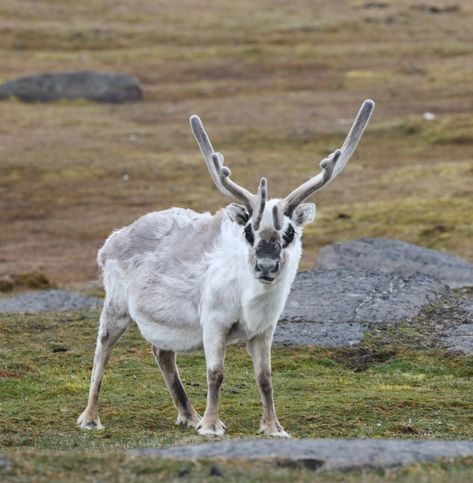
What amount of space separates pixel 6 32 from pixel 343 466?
81.5 meters

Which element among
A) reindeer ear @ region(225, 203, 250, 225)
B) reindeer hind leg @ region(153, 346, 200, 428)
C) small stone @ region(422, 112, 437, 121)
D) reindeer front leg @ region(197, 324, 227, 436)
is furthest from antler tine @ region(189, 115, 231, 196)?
small stone @ region(422, 112, 437, 121)

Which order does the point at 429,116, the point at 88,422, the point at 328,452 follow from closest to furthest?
the point at 328,452 < the point at 88,422 < the point at 429,116

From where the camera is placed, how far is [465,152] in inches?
2077

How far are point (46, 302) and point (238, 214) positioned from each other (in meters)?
12.2

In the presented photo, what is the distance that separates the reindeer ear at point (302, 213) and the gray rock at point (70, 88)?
5236cm

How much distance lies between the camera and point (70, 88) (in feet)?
218

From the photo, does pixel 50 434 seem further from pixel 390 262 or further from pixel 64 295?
pixel 390 262

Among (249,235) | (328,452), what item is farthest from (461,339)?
(328,452)

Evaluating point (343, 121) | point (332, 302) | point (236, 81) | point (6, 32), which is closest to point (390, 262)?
point (332, 302)

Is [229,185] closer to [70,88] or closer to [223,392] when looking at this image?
[223,392]

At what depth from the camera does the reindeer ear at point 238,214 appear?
14.7 metres

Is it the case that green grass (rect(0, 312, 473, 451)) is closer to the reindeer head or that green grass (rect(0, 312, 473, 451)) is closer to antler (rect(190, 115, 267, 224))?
the reindeer head

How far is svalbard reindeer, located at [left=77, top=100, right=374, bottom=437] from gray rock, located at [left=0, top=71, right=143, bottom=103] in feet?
165

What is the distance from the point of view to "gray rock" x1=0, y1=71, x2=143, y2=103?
66.2m
